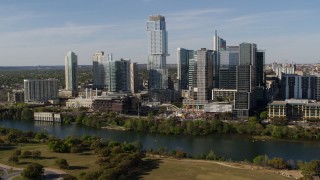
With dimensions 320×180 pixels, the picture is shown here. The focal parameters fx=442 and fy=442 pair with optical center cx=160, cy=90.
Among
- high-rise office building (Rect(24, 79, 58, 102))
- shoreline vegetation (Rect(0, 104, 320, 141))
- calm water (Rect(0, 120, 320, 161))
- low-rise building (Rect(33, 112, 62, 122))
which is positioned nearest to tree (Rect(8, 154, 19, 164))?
calm water (Rect(0, 120, 320, 161))

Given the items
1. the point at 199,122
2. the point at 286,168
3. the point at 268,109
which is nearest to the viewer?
the point at 286,168

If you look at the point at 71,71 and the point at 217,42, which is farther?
the point at 217,42

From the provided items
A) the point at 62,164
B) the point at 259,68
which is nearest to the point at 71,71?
the point at 259,68

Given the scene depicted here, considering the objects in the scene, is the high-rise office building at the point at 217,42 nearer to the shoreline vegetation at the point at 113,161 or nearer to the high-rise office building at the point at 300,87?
the high-rise office building at the point at 300,87

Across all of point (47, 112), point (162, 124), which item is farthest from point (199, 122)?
point (47, 112)

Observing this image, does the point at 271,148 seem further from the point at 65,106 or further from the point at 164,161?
A: the point at 65,106

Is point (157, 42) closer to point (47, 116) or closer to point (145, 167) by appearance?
point (47, 116)
